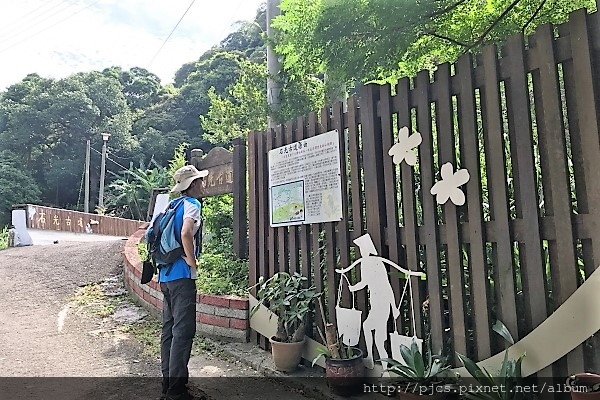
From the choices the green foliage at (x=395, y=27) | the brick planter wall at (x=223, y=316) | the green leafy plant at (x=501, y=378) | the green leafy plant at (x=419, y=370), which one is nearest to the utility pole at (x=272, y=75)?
the green foliage at (x=395, y=27)

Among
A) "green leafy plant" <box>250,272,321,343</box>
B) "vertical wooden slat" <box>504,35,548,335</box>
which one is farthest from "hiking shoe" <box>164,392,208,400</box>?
"vertical wooden slat" <box>504,35,548,335</box>

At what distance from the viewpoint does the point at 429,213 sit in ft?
9.66

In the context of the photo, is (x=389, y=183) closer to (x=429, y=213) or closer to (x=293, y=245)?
(x=429, y=213)

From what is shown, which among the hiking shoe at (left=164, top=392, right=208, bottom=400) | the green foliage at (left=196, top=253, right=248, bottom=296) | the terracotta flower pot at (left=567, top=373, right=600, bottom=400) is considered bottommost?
the hiking shoe at (left=164, top=392, right=208, bottom=400)

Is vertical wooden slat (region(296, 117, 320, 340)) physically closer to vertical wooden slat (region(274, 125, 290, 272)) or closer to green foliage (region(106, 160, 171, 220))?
vertical wooden slat (region(274, 125, 290, 272))

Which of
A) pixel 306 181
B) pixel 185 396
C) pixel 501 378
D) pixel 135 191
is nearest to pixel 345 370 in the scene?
pixel 501 378

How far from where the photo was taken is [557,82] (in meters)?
2.38

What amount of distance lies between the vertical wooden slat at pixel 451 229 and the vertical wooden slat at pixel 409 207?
23 cm

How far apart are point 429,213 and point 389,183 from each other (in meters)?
0.40

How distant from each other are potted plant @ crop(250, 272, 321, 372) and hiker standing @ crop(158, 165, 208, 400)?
76 centimetres

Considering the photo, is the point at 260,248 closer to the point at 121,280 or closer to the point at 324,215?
the point at 324,215

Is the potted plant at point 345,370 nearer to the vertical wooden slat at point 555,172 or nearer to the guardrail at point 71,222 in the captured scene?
the vertical wooden slat at point 555,172

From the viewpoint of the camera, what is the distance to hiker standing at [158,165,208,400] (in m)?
3.13

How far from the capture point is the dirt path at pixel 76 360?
3412 mm
